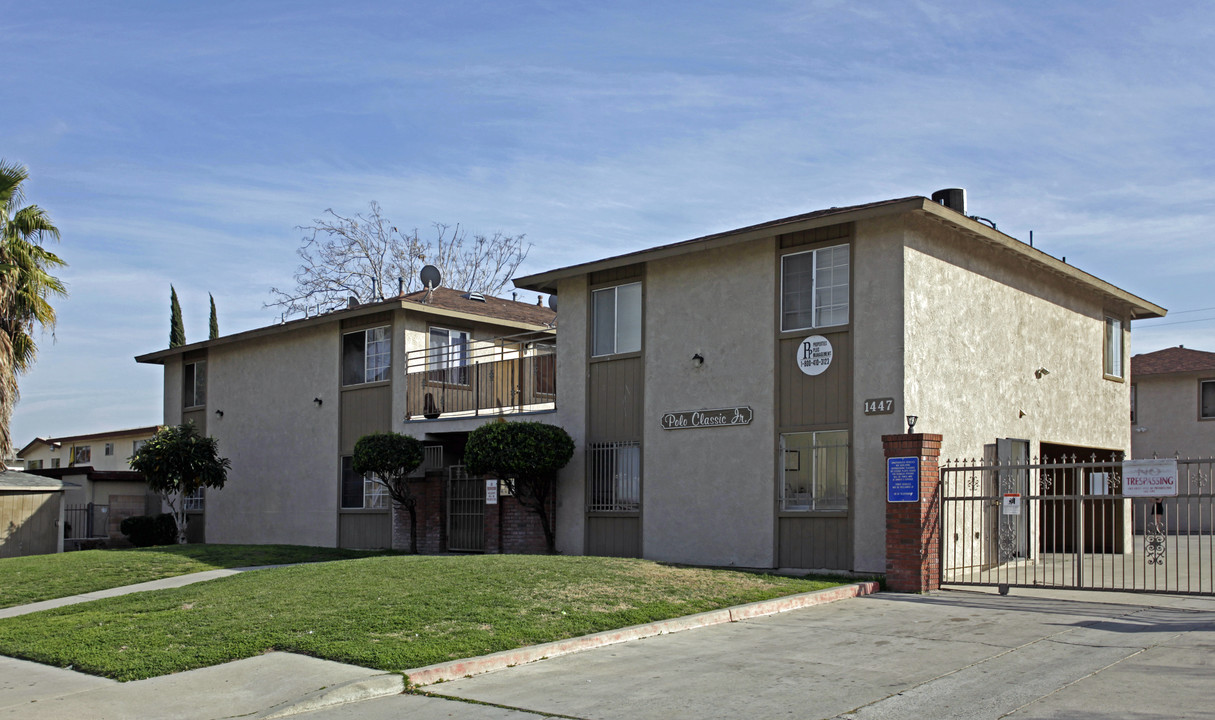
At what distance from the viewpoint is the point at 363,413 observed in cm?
2481

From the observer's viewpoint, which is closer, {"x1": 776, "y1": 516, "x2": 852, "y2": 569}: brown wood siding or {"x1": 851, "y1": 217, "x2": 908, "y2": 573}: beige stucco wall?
{"x1": 851, "y1": 217, "x2": 908, "y2": 573}: beige stucco wall

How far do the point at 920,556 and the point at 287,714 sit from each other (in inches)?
362

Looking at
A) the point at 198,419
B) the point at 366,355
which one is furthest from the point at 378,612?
the point at 198,419

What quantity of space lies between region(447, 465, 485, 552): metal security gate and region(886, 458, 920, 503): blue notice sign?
980cm

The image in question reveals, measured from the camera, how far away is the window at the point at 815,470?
16.6 meters

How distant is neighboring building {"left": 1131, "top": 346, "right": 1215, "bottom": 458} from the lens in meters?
34.8

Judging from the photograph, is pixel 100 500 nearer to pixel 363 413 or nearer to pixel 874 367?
pixel 363 413

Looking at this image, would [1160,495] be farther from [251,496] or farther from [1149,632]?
[251,496]

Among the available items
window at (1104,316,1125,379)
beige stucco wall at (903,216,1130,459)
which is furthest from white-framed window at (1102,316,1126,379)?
beige stucco wall at (903,216,1130,459)

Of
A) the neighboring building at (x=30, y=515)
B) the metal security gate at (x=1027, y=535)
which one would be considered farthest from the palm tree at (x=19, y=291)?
the metal security gate at (x=1027, y=535)

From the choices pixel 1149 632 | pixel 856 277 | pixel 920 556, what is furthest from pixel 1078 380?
pixel 1149 632

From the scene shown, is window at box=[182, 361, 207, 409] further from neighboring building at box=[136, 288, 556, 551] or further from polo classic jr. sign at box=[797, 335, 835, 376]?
polo classic jr. sign at box=[797, 335, 835, 376]

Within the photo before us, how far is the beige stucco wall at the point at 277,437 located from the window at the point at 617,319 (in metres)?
8.15

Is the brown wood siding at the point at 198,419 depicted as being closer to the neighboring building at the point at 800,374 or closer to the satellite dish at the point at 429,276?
the satellite dish at the point at 429,276
